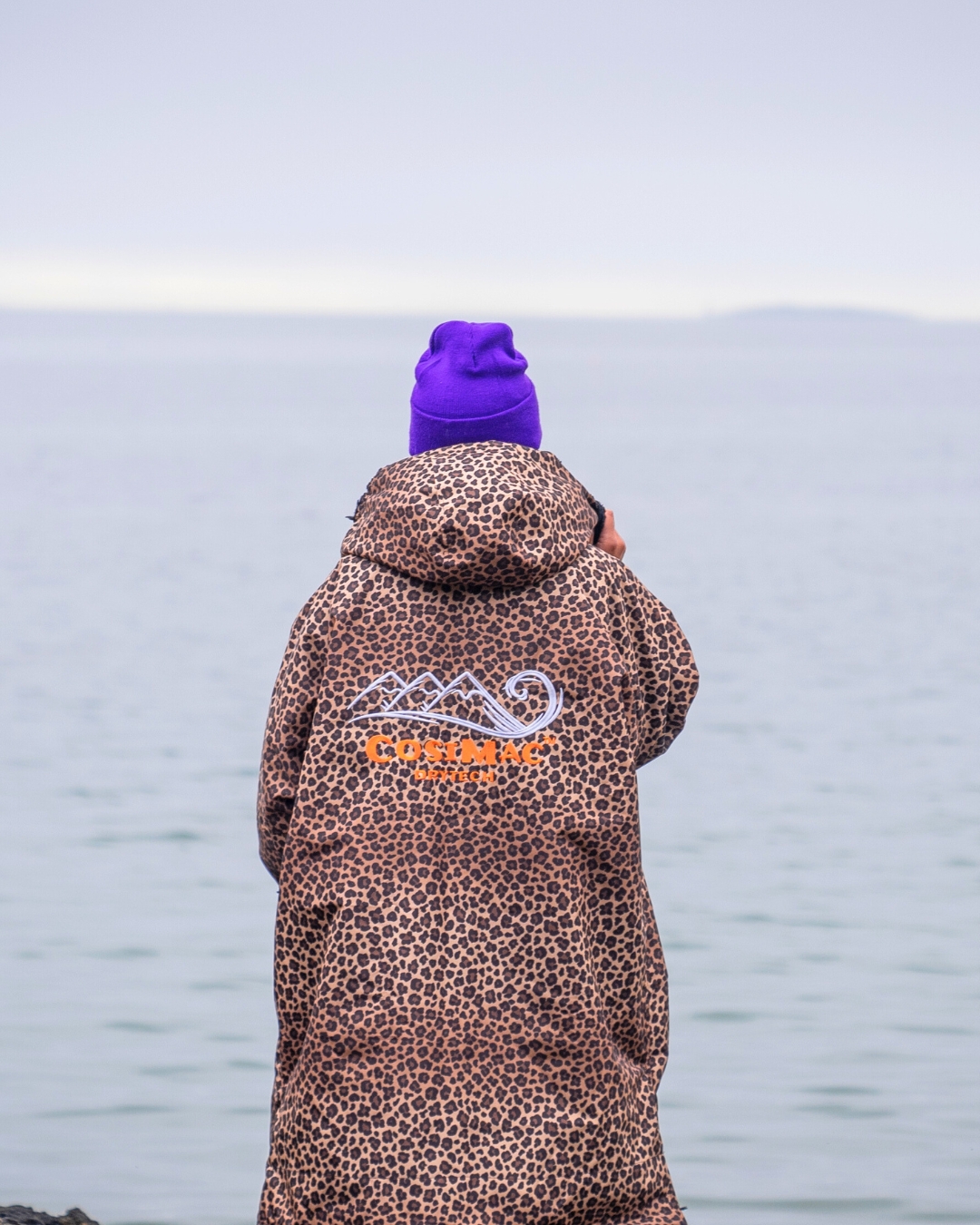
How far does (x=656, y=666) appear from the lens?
222 cm

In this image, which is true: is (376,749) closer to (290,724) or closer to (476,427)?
(290,724)

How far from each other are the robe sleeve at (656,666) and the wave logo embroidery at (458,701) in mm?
145

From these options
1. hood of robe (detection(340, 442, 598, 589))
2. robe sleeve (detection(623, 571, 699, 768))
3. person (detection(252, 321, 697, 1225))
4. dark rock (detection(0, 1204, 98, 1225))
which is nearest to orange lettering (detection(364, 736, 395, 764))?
person (detection(252, 321, 697, 1225))

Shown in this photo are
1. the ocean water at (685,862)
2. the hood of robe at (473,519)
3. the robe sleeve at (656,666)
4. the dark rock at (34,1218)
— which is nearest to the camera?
the hood of robe at (473,519)

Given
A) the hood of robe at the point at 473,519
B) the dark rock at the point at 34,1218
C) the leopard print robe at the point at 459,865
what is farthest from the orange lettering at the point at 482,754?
the dark rock at the point at 34,1218

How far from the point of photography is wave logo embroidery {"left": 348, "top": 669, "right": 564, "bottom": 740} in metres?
2.12

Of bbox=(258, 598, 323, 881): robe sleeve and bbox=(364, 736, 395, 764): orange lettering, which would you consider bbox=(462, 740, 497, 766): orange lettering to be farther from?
bbox=(258, 598, 323, 881): robe sleeve

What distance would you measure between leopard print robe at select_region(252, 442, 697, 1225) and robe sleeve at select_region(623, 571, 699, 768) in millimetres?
44

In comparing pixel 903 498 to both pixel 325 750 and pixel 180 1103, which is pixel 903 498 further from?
pixel 325 750

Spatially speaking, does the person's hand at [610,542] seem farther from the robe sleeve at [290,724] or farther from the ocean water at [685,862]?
the ocean water at [685,862]

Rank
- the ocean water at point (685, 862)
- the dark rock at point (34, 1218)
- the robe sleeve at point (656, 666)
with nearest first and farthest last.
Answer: the robe sleeve at point (656, 666) < the dark rock at point (34, 1218) < the ocean water at point (685, 862)

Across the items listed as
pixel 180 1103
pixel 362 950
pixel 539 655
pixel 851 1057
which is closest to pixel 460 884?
pixel 362 950

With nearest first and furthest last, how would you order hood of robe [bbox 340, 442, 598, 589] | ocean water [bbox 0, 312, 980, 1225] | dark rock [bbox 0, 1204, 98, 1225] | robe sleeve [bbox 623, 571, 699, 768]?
hood of robe [bbox 340, 442, 598, 589]
robe sleeve [bbox 623, 571, 699, 768]
dark rock [bbox 0, 1204, 98, 1225]
ocean water [bbox 0, 312, 980, 1225]

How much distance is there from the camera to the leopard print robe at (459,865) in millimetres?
2090
